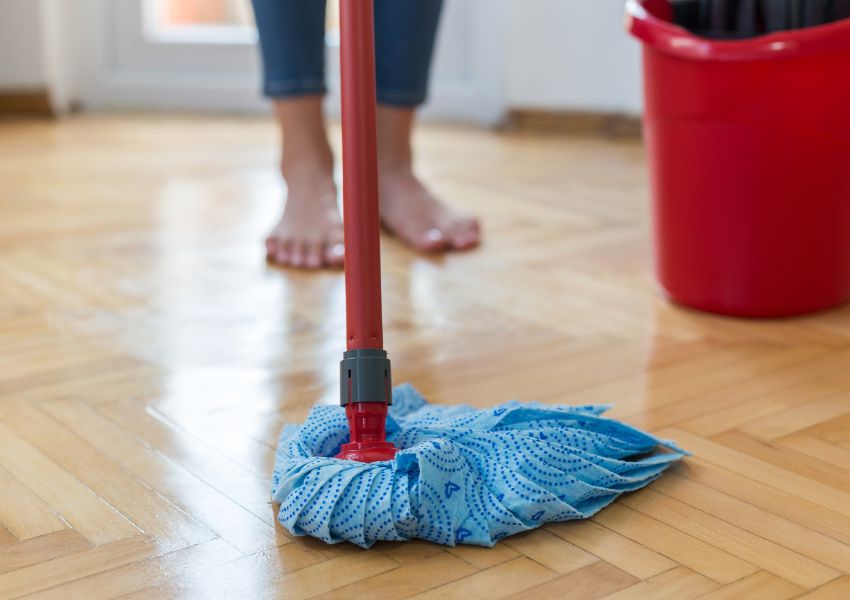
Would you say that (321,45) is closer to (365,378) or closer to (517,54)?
(365,378)

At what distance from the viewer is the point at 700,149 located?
1.23 meters

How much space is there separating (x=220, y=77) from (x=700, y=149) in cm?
182

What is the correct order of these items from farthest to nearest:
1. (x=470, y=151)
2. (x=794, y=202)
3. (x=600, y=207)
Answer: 1. (x=470, y=151)
2. (x=600, y=207)
3. (x=794, y=202)

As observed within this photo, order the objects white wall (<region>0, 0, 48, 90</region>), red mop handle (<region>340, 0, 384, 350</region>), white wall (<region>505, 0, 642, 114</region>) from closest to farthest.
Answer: red mop handle (<region>340, 0, 384, 350</region>) < white wall (<region>505, 0, 642, 114</region>) < white wall (<region>0, 0, 48, 90</region>)

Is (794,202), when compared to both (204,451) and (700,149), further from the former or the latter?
(204,451)

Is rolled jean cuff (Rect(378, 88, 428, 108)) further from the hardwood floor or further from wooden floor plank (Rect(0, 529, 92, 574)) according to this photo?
wooden floor plank (Rect(0, 529, 92, 574))

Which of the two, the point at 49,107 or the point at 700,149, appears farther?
the point at 49,107

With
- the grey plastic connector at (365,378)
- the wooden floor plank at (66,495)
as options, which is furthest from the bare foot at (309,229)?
the grey plastic connector at (365,378)

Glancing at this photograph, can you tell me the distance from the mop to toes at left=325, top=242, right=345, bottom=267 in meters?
0.61

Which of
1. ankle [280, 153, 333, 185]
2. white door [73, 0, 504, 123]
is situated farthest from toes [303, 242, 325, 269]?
white door [73, 0, 504, 123]

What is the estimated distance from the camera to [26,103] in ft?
9.17

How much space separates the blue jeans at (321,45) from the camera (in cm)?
150

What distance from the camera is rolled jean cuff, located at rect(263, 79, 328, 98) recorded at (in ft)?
5.01

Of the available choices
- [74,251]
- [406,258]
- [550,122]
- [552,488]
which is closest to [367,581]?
[552,488]
